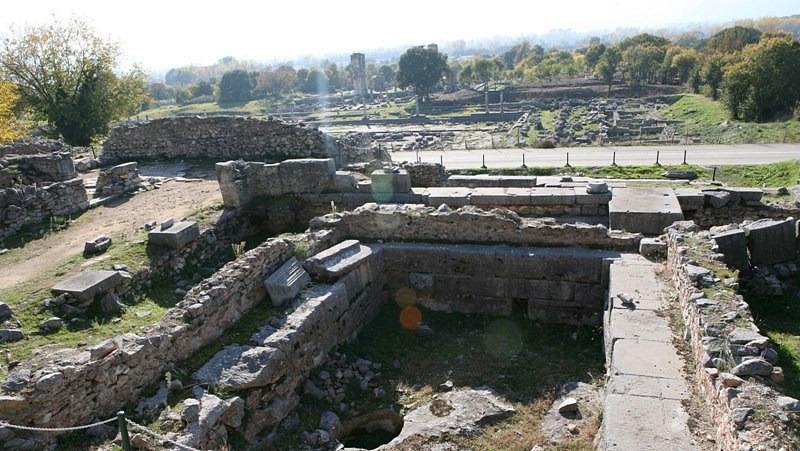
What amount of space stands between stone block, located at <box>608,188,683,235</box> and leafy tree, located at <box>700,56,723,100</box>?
48634 mm

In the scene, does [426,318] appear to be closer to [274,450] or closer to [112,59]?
[274,450]

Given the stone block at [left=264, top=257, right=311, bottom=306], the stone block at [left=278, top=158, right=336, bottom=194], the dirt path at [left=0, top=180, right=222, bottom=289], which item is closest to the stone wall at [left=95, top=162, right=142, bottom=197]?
the dirt path at [left=0, top=180, right=222, bottom=289]

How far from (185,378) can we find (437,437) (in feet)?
11.7

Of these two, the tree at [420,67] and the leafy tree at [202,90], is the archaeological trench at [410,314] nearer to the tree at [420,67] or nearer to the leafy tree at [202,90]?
the tree at [420,67]

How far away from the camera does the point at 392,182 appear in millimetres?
15086

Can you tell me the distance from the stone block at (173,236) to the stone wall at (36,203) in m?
3.62

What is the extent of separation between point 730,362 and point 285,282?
674cm

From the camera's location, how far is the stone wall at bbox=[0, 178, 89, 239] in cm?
1358

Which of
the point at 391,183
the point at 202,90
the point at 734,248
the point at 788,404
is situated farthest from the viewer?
the point at 202,90

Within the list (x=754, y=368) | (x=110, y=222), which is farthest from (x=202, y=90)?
(x=754, y=368)

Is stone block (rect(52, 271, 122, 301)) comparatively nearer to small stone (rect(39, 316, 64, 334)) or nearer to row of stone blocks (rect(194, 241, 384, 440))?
small stone (rect(39, 316, 64, 334))

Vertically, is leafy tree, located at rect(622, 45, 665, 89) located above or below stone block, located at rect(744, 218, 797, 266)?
above

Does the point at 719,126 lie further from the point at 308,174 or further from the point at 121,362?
the point at 121,362

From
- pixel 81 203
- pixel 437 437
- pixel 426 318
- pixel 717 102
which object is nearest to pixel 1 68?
pixel 81 203
